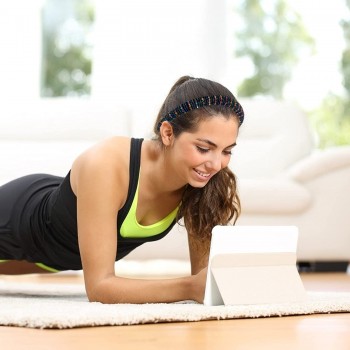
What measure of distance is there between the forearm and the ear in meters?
0.35

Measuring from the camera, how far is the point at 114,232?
84.4 inches

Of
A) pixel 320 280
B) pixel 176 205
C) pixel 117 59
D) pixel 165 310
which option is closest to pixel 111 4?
pixel 117 59

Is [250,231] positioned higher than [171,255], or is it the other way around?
[250,231]

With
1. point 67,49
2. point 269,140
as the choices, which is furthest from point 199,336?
point 67,49

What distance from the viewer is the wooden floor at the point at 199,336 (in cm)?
146

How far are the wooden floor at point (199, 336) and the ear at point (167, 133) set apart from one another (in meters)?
0.54

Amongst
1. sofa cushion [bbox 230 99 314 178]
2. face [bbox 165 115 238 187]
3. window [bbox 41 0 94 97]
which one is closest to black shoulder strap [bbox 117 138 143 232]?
face [bbox 165 115 238 187]

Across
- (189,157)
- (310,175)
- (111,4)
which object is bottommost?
(310,175)

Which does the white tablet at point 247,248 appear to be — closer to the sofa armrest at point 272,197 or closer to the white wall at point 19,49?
the sofa armrest at point 272,197

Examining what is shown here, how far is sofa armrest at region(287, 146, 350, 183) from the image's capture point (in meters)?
4.60

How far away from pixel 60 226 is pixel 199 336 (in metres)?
0.88

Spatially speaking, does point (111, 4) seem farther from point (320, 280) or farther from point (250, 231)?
point (250, 231)

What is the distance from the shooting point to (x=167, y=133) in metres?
2.21

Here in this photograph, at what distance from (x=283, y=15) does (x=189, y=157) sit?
587 centimetres
